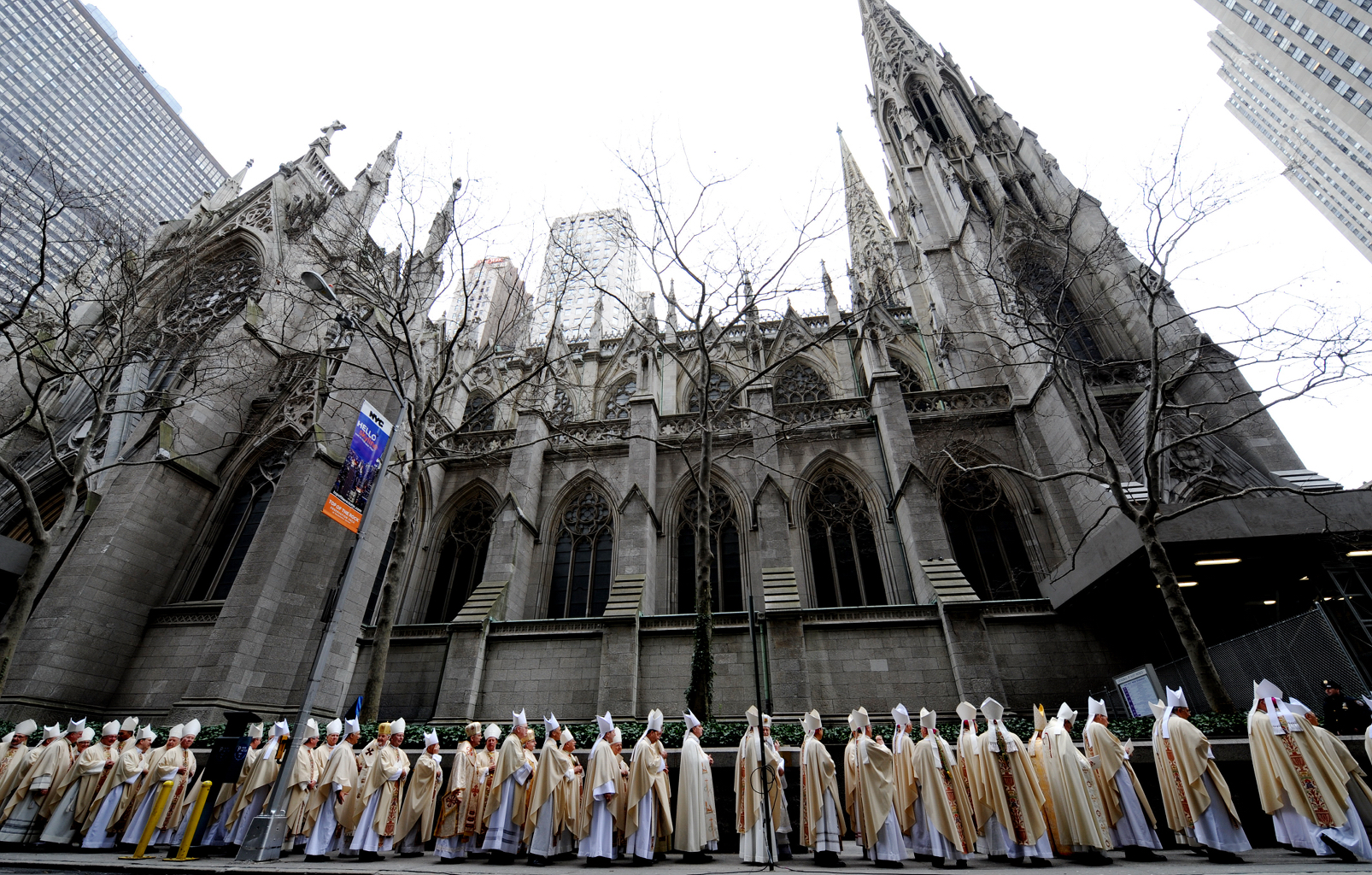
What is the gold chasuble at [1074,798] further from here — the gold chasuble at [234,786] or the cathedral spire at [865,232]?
the cathedral spire at [865,232]

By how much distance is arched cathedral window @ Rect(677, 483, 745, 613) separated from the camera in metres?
15.6

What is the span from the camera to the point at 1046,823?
22.4 feet

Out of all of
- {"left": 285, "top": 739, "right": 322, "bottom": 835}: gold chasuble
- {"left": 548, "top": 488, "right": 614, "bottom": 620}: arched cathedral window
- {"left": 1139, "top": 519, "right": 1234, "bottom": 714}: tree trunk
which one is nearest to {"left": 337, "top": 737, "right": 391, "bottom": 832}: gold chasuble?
{"left": 285, "top": 739, "right": 322, "bottom": 835}: gold chasuble

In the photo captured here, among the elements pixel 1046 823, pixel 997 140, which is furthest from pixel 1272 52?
pixel 1046 823

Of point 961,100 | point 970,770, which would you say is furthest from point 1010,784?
point 961,100

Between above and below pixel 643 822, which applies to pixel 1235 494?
above

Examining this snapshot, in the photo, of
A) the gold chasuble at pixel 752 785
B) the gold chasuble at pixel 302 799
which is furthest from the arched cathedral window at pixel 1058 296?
the gold chasuble at pixel 302 799

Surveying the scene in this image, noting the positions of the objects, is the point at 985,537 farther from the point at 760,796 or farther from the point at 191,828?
the point at 191,828

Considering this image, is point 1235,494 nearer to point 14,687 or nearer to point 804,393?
point 804,393

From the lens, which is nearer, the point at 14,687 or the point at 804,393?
the point at 14,687

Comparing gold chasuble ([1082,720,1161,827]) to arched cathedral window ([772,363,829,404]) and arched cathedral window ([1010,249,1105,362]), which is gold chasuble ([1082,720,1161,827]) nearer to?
arched cathedral window ([1010,249,1105,362])

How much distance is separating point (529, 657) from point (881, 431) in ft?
34.8

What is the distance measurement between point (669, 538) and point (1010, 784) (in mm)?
10370

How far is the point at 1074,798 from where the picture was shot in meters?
6.55
